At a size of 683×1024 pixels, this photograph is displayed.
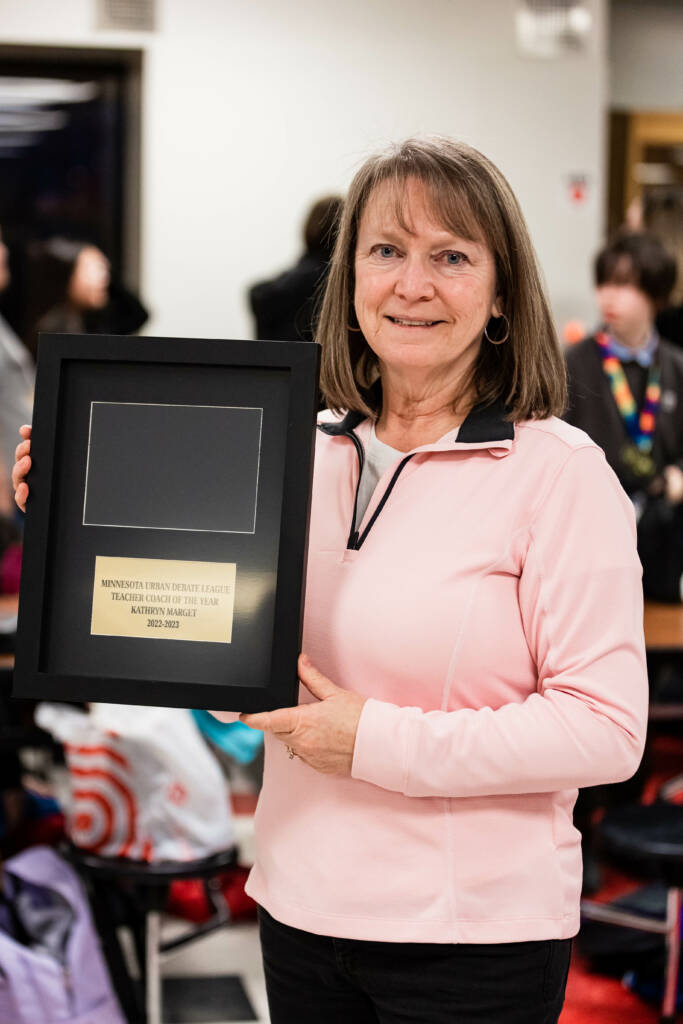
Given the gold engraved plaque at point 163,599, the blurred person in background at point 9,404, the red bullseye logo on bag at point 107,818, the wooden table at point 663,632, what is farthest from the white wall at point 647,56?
the gold engraved plaque at point 163,599

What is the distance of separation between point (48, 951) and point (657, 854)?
1.29 meters

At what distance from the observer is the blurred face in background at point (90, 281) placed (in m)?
4.97

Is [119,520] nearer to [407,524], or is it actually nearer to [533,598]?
[407,524]

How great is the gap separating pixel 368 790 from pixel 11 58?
4.92m

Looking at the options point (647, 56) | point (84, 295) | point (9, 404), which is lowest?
point (9, 404)

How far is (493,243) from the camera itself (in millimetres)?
1313

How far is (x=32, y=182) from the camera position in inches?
217

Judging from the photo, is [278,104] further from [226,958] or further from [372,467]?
[372,467]

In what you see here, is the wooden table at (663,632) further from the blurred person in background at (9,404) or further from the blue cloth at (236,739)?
the blurred person in background at (9,404)

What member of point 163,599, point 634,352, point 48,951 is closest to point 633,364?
point 634,352

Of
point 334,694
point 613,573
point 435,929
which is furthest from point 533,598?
point 435,929

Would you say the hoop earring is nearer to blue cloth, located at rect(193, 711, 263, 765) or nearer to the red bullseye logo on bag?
the red bullseye logo on bag

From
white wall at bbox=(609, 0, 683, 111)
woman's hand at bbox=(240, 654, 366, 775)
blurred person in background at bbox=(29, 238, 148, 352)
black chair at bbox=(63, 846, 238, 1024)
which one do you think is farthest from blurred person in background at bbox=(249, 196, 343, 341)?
white wall at bbox=(609, 0, 683, 111)

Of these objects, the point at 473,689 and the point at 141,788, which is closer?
the point at 473,689
